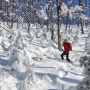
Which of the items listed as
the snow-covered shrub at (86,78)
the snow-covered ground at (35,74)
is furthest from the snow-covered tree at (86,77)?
the snow-covered ground at (35,74)

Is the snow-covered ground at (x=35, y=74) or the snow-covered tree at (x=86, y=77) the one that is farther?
the snow-covered ground at (x=35, y=74)

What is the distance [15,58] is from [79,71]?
11.8ft

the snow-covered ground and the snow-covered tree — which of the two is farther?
the snow-covered ground

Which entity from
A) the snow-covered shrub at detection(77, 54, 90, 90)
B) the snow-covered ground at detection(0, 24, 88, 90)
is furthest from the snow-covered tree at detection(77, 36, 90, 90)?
the snow-covered ground at detection(0, 24, 88, 90)

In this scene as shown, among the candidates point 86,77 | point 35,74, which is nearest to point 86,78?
point 86,77

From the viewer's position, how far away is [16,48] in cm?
1756

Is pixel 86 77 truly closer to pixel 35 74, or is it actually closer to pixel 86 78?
pixel 86 78

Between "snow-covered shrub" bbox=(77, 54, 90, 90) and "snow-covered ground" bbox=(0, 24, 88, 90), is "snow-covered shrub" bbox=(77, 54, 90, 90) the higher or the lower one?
the higher one

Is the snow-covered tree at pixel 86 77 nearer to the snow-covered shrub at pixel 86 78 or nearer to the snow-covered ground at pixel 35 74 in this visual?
the snow-covered shrub at pixel 86 78

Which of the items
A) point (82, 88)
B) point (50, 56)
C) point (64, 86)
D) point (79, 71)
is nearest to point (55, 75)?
point (64, 86)

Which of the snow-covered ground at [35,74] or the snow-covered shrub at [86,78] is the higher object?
the snow-covered shrub at [86,78]

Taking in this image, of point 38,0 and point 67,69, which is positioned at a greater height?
point 38,0

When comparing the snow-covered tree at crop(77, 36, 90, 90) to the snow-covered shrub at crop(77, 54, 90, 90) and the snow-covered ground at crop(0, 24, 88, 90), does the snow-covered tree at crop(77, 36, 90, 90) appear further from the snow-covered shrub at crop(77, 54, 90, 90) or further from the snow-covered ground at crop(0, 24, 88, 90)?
the snow-covered ground at crop(0, 24, 88, 90)

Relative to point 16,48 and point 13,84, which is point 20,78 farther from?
point 16,48
